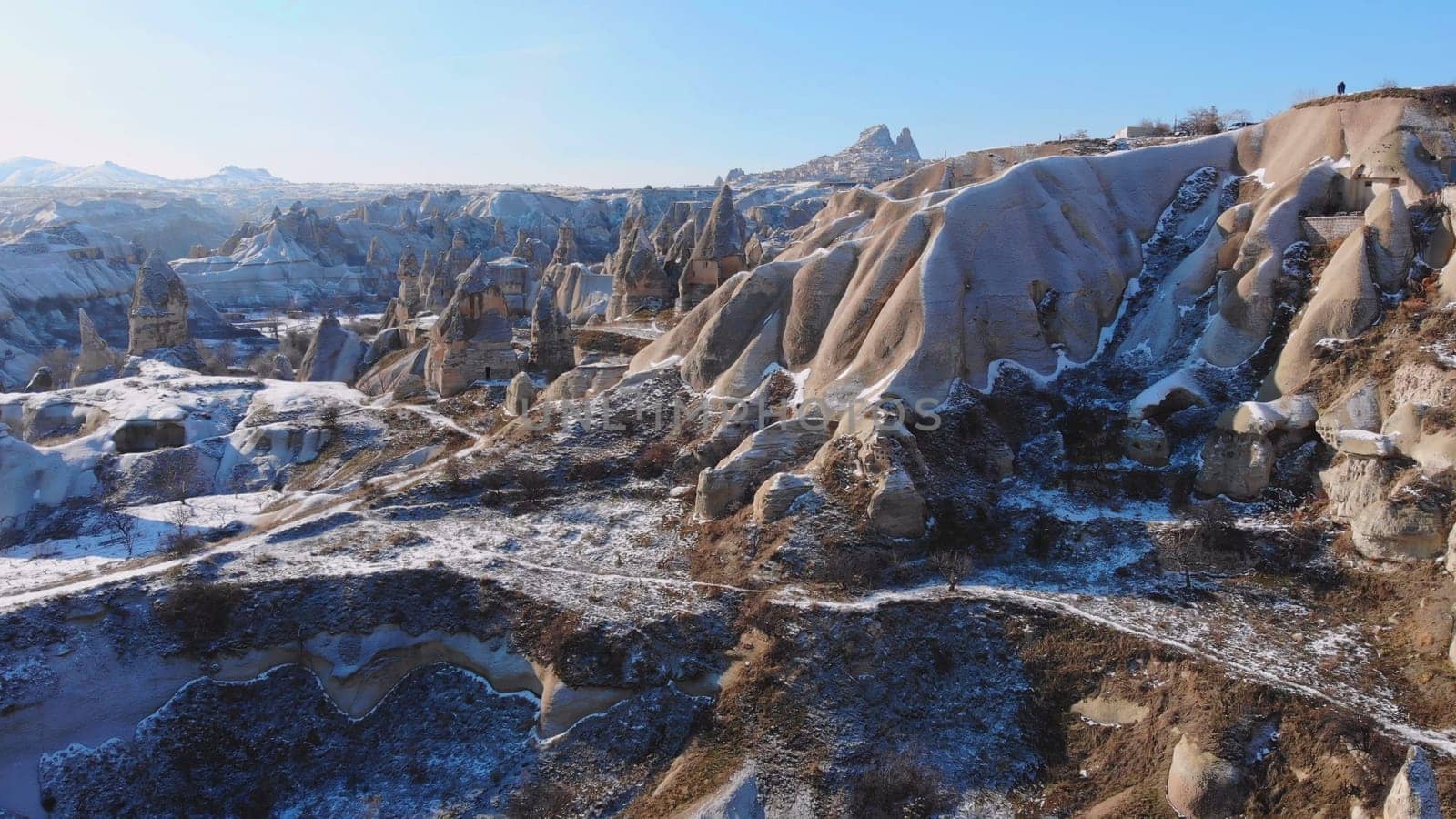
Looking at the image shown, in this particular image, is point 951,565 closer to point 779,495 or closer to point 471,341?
point 779,495

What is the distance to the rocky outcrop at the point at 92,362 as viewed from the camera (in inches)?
1812

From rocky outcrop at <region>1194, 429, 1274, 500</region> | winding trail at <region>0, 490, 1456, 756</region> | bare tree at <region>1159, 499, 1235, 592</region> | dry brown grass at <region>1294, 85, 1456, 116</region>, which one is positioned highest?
dry brown grass at <region>1294, 85, 1456, 116</region>

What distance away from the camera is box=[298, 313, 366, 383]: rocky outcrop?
47719 mm

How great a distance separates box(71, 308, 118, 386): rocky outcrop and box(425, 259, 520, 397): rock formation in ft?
70.6

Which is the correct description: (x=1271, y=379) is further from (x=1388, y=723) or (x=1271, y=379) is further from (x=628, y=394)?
(x=628, y=394)

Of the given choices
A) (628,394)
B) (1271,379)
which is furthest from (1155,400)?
(628,394)

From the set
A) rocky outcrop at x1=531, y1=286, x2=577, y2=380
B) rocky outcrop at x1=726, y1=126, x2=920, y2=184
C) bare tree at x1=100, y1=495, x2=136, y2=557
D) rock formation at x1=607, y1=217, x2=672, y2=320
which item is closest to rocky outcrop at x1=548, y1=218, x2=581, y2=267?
rock formation at x1=607, y1=217, x2=672, y2=320

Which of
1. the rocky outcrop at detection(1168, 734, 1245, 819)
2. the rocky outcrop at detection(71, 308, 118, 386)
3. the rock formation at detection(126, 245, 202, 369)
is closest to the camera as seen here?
the rocky outcrop at detection(1168, 734, 1245, 819)

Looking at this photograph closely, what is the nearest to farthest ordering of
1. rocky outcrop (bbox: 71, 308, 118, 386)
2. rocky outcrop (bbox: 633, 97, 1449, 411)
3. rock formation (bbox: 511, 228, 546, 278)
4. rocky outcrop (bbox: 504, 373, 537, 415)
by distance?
rocky outcrop (bbox: 633, 97, 1449, 411) < rocky outcrop (bbox: 504, 373, 537, 415) < rocky outcrop (bbox: 71, 308, 118, 386) < rock formation (bbox: 511, 228, 546, 278)

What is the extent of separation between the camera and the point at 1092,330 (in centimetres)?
2781

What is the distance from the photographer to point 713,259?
44.2 meters

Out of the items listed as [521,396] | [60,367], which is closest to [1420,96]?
[521,396]

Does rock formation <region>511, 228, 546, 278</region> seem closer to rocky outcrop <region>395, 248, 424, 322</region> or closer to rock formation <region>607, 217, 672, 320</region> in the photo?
rocky outcrop <region>395, 248, 424, 322</region>

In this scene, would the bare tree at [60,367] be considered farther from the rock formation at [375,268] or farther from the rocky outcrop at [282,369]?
the rock formation at [375,268]
